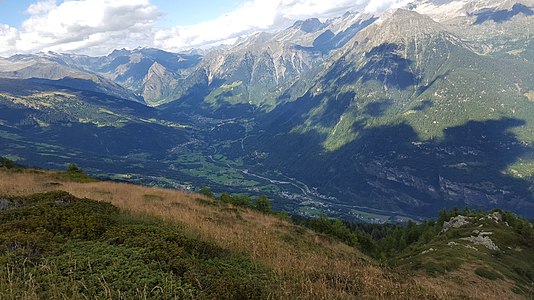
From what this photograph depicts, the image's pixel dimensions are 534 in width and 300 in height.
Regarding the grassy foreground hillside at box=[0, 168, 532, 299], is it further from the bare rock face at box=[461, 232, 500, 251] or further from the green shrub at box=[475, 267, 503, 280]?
the bare rock face at box=[461, 232, 500, 251]

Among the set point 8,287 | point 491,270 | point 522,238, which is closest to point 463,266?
point 491,270

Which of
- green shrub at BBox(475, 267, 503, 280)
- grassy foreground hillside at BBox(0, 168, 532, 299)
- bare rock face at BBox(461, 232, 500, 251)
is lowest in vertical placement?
bare rock face at BBox(461, 232, 500, 251)

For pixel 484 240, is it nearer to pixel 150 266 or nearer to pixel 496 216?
pixel 496 216

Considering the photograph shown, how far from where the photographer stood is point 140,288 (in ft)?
33.4

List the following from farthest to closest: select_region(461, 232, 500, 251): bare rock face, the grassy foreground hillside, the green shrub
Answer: select_region(461, 232, 500, 251): bare rock face
the green shrub
the grassy foreground hillside

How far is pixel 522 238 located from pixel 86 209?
232 feet

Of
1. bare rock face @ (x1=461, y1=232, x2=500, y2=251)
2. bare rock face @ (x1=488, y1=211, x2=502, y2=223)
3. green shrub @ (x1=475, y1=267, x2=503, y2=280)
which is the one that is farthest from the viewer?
bare rock face @ (x1=488, y1=211, x2=502, y2=223)

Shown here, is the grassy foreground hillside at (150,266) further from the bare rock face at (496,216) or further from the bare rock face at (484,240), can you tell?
the bare rock face at (496,216)

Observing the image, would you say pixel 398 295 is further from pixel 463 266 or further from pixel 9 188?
pixel 463 266

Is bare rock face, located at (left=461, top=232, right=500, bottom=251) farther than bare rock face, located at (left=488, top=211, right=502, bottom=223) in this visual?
No

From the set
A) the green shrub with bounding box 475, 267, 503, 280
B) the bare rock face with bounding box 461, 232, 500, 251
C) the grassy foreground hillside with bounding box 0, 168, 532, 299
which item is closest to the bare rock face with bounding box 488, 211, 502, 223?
the bare rock face with bounding box 461, 232, 500, 251

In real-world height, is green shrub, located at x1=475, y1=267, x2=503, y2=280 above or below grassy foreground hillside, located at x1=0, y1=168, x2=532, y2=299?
below

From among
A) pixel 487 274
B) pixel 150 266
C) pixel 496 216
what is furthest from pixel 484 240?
pixel 150 266

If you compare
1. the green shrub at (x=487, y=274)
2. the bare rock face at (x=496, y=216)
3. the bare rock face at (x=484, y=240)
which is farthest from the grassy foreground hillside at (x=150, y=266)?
the bare rock face at (x=496, y=216)
